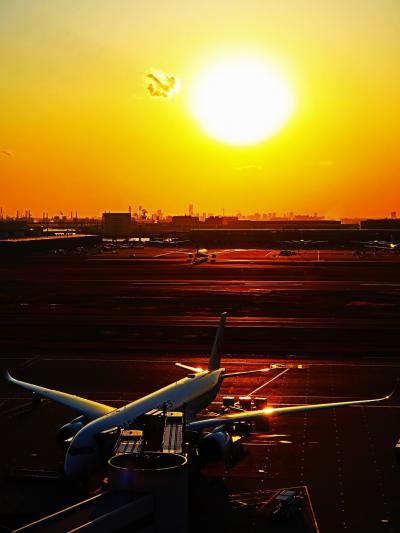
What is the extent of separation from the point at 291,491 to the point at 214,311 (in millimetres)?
84139

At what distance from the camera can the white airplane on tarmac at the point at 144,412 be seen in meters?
47.4

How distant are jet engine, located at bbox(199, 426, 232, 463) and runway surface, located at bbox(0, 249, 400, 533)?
2021 mm

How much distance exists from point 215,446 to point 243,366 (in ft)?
124

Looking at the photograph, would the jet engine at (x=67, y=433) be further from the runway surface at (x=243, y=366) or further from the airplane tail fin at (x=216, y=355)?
the airplane tail fin at (x=216, y=355)

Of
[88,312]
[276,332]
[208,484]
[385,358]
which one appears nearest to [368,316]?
[276,332]

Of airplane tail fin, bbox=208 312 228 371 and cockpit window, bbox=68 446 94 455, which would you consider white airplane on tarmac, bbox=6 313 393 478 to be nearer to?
cockpit window, bbox=68 446 94 455

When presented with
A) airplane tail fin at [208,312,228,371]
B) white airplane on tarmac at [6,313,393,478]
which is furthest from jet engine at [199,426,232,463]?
airplane tail fin at [208,312,228,371]

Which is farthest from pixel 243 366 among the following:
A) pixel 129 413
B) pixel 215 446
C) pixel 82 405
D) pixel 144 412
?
pixel 129 413

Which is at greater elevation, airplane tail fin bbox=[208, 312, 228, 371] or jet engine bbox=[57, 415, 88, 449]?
airplane tail fin bbox=[208, 312, 228, 371]

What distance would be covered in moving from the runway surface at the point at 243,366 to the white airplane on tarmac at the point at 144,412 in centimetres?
267

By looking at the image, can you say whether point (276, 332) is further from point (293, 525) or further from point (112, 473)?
point (112, 473)

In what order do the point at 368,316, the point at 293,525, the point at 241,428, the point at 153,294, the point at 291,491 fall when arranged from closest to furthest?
the point at 293,525 < the point at 291,491 < the point at 241,428 < the point at 368,316 < the point at 153,294

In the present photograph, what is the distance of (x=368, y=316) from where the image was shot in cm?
12606

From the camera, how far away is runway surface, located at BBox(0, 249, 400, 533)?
49.2 m
